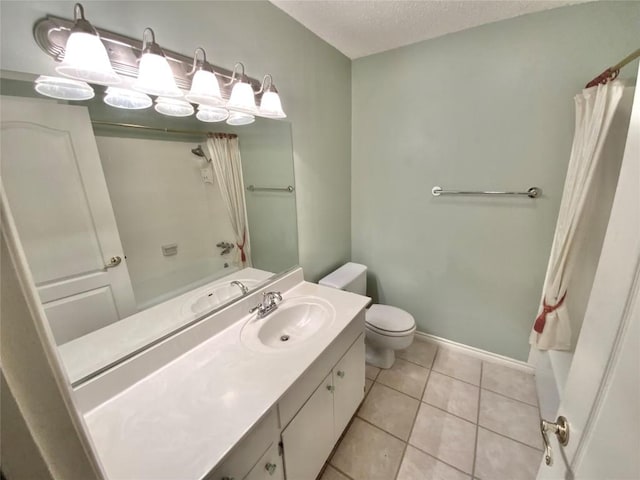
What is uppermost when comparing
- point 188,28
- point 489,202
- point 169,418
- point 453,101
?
point 188,28

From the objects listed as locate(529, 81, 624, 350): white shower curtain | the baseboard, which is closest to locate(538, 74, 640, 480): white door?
locate(529, 81, 624, 350): white shower curtain

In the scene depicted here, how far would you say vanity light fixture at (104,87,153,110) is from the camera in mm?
852

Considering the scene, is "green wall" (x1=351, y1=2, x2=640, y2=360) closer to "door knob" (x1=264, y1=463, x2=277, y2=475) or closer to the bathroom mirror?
the bathroom mirror

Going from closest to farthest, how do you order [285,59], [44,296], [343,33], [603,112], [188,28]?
[44,296], [188,28], [603,112], [285,59], [343,33]

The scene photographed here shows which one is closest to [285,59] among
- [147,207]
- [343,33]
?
[343,33]

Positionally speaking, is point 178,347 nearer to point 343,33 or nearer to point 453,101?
point 343,33

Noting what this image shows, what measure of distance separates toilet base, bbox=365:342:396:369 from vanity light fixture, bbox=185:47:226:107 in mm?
1893

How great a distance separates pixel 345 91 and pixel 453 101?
780 mm

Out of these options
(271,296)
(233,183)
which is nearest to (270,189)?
(233,183)

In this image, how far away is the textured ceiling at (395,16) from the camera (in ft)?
4.46

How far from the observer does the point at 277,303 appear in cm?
141

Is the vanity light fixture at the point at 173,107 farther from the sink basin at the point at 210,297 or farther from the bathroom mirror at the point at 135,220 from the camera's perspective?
the sink basin at the point at 210,297

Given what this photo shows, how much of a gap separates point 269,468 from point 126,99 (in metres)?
1.36

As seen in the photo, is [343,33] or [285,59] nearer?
[285,59]
